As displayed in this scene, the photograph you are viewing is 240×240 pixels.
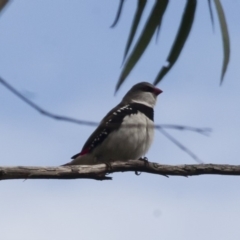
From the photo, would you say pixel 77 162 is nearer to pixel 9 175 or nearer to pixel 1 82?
pixel 9 175

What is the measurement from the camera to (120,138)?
5.80 m

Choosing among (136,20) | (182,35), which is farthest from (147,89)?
(136,20)

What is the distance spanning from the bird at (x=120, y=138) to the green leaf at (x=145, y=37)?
3.45m

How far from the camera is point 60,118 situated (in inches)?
59.7

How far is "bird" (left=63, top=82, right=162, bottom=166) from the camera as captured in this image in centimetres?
573

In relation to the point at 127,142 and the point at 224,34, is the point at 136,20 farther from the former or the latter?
the point at 127,142

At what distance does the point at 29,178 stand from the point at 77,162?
8.48ft

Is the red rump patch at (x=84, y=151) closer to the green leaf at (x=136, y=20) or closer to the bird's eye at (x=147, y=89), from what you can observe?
the bird's eye at (x=147, y=89)

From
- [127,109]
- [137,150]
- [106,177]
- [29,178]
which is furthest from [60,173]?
[127,109]

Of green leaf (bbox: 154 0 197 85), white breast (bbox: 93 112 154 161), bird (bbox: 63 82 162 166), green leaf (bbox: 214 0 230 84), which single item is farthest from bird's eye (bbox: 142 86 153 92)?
green leaf (bbox: 214 0 230 84)

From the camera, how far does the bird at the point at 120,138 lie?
5.73 metres

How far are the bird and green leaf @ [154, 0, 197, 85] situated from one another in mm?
3391

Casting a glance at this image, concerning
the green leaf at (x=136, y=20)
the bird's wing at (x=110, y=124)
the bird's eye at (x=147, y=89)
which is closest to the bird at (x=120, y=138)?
the bird's wing at (x=110, y=124)

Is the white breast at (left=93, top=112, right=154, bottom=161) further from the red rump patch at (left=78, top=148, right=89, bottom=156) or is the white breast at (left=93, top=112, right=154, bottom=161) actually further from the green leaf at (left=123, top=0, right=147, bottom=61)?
the green leaf at (left=123, top=0, right=147, bottom=61)
